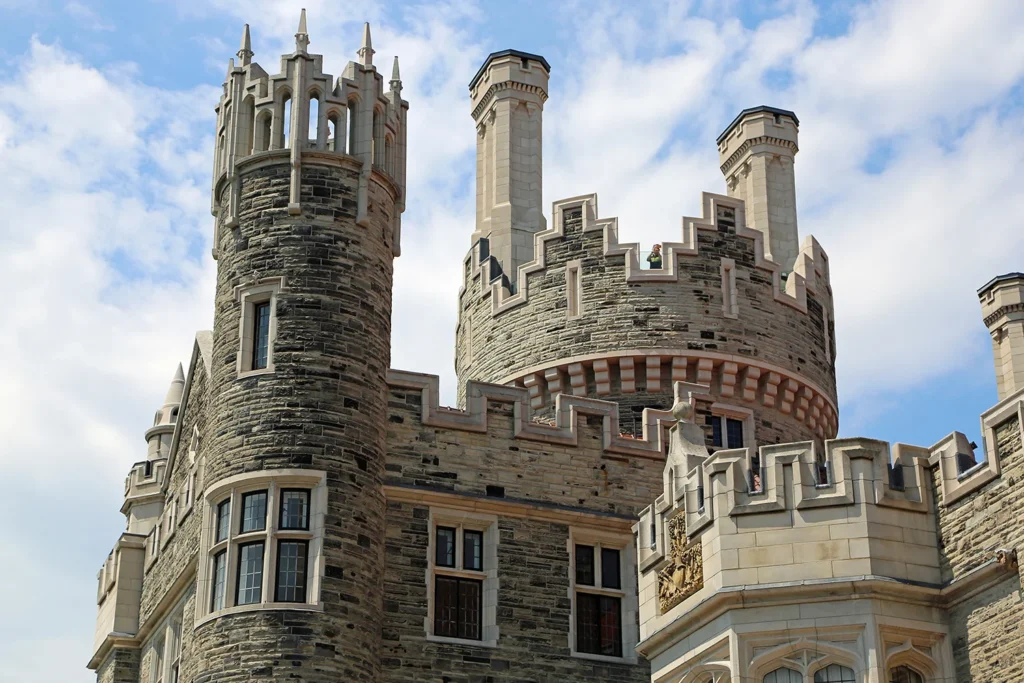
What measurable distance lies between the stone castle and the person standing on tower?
41cm

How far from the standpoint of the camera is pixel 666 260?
3128 centimetres

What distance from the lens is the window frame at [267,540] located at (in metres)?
23.1

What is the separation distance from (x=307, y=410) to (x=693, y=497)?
20.3ft

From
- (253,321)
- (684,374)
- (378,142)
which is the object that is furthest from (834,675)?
(684,374)

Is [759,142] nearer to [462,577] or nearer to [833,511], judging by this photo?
[462,577]

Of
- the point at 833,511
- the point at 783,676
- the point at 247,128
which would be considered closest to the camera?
the point at 783,676

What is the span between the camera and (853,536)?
18844 millimetres

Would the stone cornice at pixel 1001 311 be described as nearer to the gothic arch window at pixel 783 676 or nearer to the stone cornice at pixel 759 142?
the stone cornice at pixel 759 142

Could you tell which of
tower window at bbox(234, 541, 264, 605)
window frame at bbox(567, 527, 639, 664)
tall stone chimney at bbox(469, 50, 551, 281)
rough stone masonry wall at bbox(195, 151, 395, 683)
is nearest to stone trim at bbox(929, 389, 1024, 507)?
window frame at bbox(567, 527, 639, 664)

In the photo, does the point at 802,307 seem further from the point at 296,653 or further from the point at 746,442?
the point at 296,653

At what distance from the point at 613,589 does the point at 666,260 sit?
25.0ft

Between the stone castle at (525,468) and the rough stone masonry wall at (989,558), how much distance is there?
0.04m

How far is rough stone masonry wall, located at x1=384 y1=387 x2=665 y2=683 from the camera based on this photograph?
79.9 feet

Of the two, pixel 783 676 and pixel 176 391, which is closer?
pixel 783 676
